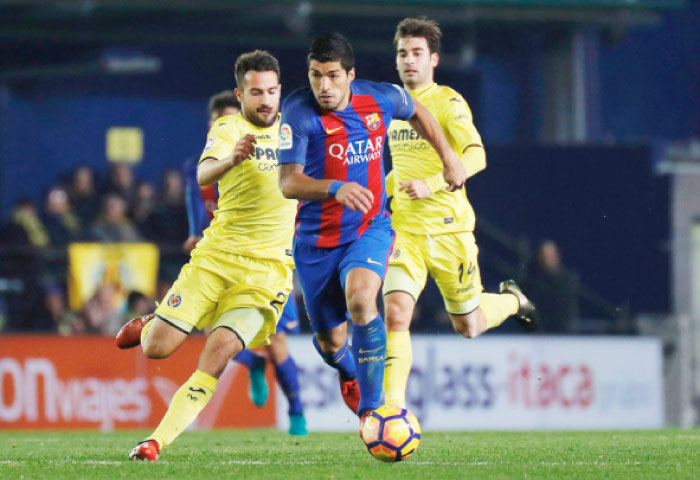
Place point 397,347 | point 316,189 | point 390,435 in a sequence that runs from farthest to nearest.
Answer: point 397,347 → point 316,189 → point 390,435

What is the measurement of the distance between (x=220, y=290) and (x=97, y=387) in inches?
274

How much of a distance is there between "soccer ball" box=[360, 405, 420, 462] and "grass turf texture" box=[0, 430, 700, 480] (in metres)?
0.07

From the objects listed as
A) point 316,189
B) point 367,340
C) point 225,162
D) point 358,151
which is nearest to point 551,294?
point 358,151

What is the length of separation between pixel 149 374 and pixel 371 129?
7499 millimetres

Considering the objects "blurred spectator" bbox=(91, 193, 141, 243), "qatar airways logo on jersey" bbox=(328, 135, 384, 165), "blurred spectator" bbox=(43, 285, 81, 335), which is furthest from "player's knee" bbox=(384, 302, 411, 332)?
"blurred spectator" bbox=(91, 193, 141, 243)

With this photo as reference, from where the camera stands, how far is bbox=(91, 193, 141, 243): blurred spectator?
16.3 m

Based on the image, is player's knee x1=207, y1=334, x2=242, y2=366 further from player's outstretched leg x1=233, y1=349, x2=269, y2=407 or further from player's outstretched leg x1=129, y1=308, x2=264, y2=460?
player's outstretched leg x1=233, y1=349, x2=269, y2=407

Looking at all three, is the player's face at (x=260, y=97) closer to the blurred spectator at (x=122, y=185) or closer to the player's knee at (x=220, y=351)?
the player's knee at (x=220, y=351)

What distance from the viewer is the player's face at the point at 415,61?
9.19 m

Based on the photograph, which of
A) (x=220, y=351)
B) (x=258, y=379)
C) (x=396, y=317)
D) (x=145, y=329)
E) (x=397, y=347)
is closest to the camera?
(x=220, y=351)

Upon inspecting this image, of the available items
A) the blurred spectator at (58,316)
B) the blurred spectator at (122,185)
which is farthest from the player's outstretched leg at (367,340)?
the blurred spectator at (122,185)

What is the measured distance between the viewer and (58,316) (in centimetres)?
1569

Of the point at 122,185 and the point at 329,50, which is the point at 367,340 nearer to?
the point at 329,50

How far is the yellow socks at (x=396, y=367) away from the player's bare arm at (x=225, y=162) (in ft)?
4.93
